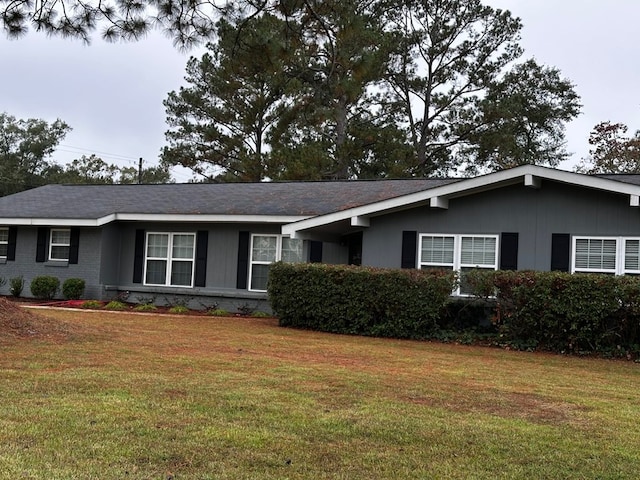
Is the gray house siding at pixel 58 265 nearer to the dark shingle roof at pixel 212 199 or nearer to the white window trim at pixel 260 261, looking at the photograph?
the dark shingle roof at pixel 212 199

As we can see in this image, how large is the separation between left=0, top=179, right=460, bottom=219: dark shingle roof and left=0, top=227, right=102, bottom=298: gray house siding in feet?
2.09

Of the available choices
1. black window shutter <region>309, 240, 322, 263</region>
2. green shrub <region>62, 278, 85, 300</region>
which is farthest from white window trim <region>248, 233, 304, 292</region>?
green shrub <region>62, 278, 85, 300</region>

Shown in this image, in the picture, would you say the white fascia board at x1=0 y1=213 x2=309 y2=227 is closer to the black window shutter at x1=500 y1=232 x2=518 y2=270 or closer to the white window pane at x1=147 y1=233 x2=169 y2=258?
the white window pane at x1=147 y1=233 x2=169 y2=258

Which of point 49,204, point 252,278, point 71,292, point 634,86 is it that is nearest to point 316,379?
point 252,278

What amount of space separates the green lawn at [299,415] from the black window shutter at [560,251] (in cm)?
357

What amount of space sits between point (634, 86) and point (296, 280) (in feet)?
86.9

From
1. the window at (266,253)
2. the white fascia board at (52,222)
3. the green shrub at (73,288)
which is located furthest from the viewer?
the green shrub at (73,288)

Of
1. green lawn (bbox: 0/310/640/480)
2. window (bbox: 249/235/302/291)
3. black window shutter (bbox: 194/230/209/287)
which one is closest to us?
green lawn (bbox: 0/310/640/480)

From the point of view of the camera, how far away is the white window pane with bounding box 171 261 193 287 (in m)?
17.9

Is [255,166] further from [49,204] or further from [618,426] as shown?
[618,426]

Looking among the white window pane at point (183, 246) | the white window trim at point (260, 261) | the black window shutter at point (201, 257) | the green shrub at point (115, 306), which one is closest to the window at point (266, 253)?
the white window trim at point (260, 261)

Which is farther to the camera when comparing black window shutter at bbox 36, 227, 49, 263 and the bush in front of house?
black window shutter at bbox 36, 227, 49, 263

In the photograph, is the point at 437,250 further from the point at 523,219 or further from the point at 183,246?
the point at 183,246

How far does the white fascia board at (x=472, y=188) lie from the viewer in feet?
40.6
